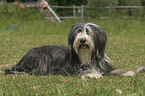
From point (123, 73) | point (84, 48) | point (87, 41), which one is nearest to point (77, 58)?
point (84, 48)

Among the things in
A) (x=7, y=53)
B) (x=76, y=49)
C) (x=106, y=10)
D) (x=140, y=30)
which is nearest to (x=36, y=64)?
(x=76, y=49)

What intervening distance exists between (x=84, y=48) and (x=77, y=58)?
309 millimetres

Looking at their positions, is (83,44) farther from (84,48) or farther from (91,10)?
(91,10)

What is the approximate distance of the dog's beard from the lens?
441 centimetres

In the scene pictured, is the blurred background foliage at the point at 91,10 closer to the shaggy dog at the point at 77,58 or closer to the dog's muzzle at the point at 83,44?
the shaggy dog at the point at 77,58

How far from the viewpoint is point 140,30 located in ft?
50.0

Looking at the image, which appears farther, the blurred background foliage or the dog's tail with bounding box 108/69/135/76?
the blurred background foliage

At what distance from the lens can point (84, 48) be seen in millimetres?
4570

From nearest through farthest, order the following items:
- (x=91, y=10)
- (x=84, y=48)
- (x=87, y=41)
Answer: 1. (x=87, y=41)
2. (x=84, y=48)
3. (x=91, y=10)

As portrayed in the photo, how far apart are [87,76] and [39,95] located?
4.60 ft

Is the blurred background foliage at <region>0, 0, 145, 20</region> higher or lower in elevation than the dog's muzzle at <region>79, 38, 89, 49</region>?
lower

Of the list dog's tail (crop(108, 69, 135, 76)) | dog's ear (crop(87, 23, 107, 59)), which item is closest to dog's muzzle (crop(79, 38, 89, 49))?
dog's ear (crop(87, 23, 107, 59))

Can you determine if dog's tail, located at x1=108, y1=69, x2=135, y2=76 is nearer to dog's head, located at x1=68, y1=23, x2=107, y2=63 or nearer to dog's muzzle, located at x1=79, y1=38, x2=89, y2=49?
dog's head, located at x1=68, y1=23, x2=107, y2=63

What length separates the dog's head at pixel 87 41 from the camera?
4439 mm
